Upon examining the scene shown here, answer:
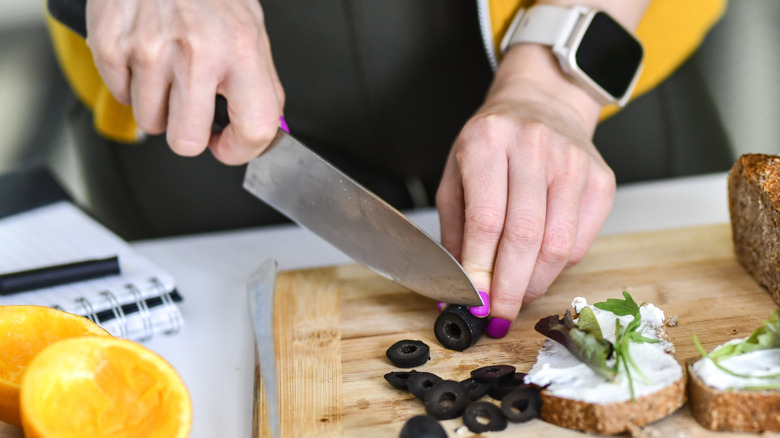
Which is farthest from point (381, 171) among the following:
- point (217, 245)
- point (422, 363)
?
point (422, 363)

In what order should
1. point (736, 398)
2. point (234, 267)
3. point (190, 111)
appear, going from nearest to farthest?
1. point (736, 398)
2. point (190, 111)
3. point (234, 267)

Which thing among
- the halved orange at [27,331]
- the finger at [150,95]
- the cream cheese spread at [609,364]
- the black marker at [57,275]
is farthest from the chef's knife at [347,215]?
the halved orange at [27,331]

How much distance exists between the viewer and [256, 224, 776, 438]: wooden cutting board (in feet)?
3.73

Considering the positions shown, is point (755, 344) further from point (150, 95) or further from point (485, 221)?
point (150, 95)

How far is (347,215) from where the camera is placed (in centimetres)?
141

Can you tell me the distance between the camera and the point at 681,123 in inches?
92.0

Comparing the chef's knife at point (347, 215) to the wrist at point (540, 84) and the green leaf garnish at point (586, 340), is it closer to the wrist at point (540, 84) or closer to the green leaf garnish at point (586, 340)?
the green leaf garnish at point (586, 340)

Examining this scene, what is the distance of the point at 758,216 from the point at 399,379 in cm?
78

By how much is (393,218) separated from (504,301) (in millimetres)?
254

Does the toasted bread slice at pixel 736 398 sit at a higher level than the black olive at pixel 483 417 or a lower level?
higher

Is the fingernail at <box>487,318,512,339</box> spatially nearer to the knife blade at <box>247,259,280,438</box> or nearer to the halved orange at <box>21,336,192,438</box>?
the knife blade at <box>247,259,280,438</box>

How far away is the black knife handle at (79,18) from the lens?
140 centimetres

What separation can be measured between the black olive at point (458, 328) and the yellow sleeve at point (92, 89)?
1.05 m

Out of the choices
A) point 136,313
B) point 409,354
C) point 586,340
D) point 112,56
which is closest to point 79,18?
point 112,56
